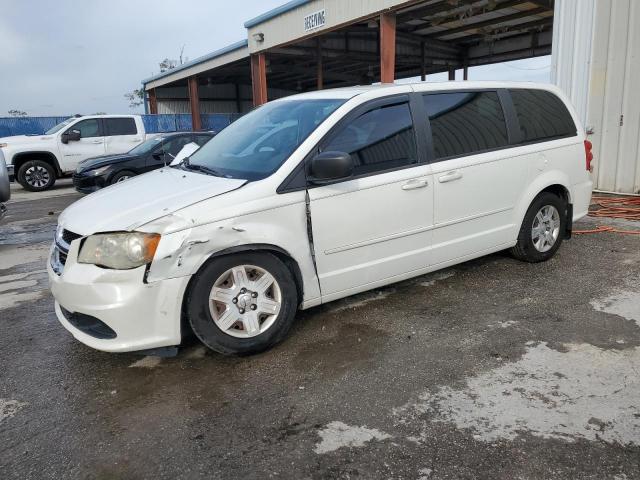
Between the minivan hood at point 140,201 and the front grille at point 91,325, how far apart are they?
0.52 metres

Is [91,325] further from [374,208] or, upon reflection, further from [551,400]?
[551,400]

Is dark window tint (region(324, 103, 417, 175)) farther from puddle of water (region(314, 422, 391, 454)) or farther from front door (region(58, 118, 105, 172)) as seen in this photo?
front door (region(58, 118, 105, 172))

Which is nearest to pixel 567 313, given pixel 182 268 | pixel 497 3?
pixel 182 268

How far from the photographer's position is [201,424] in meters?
2.66

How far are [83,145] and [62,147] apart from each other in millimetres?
493

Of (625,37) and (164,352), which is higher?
(625,37)

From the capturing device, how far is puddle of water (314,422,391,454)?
2430mm

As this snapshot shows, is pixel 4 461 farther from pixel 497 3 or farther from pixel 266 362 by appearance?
pixel 497 3

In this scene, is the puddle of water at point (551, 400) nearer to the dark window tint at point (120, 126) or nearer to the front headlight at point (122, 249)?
the front headlight at point (122, 249)

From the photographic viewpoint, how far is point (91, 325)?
3.19m

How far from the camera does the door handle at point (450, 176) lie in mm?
4035

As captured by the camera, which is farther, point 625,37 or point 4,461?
point 625,37

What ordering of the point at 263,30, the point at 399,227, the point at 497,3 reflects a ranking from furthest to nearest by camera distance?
1. the point at 263,30
2. the point at 497,3
3. the point at 399,227

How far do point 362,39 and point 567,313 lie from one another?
1911 cm
